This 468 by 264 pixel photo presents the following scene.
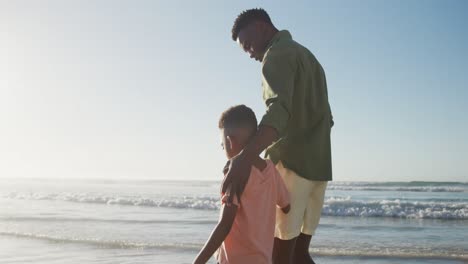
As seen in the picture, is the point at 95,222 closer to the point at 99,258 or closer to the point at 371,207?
the point at 99,258

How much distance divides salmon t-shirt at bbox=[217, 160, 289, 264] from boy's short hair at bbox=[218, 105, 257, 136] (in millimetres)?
203

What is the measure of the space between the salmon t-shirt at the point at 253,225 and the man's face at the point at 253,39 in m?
0.66

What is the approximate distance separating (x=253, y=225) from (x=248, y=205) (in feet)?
0.32

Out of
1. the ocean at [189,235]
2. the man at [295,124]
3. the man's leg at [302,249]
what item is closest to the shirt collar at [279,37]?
the man at [295,124]

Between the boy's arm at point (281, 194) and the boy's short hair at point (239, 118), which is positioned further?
the boy's arm at point (281, 194)

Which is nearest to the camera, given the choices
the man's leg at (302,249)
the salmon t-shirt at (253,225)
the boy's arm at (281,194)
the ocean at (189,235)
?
the salmon t-shirt at (253,225)

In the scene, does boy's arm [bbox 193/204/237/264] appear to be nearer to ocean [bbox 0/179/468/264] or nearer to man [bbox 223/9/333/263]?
man [bbox 223/9/333/263]

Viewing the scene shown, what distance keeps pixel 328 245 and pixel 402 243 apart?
1.22 meters

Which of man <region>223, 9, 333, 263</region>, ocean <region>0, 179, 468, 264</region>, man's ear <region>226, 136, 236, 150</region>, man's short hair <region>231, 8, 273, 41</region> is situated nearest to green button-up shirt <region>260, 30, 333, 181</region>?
man <region>223, 9, 333, 263</region>

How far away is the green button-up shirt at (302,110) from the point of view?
2.77 m

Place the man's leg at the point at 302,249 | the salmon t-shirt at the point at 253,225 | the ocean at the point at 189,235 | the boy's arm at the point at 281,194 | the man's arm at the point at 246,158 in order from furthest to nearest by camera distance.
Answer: the ocean at the point at 189,235
the man's leg at the point at 302,249
the boy's arm at the point at 281,194
the salmon t-shirt at the point at 253,225
the man's arm at the point at 246,158

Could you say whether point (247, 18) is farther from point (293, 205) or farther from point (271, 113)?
point (293, 205)

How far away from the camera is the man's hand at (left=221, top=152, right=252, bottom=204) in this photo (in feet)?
8.05

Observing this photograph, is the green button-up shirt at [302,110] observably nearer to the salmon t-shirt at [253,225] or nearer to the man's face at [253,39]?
the man's face at [253,39]
